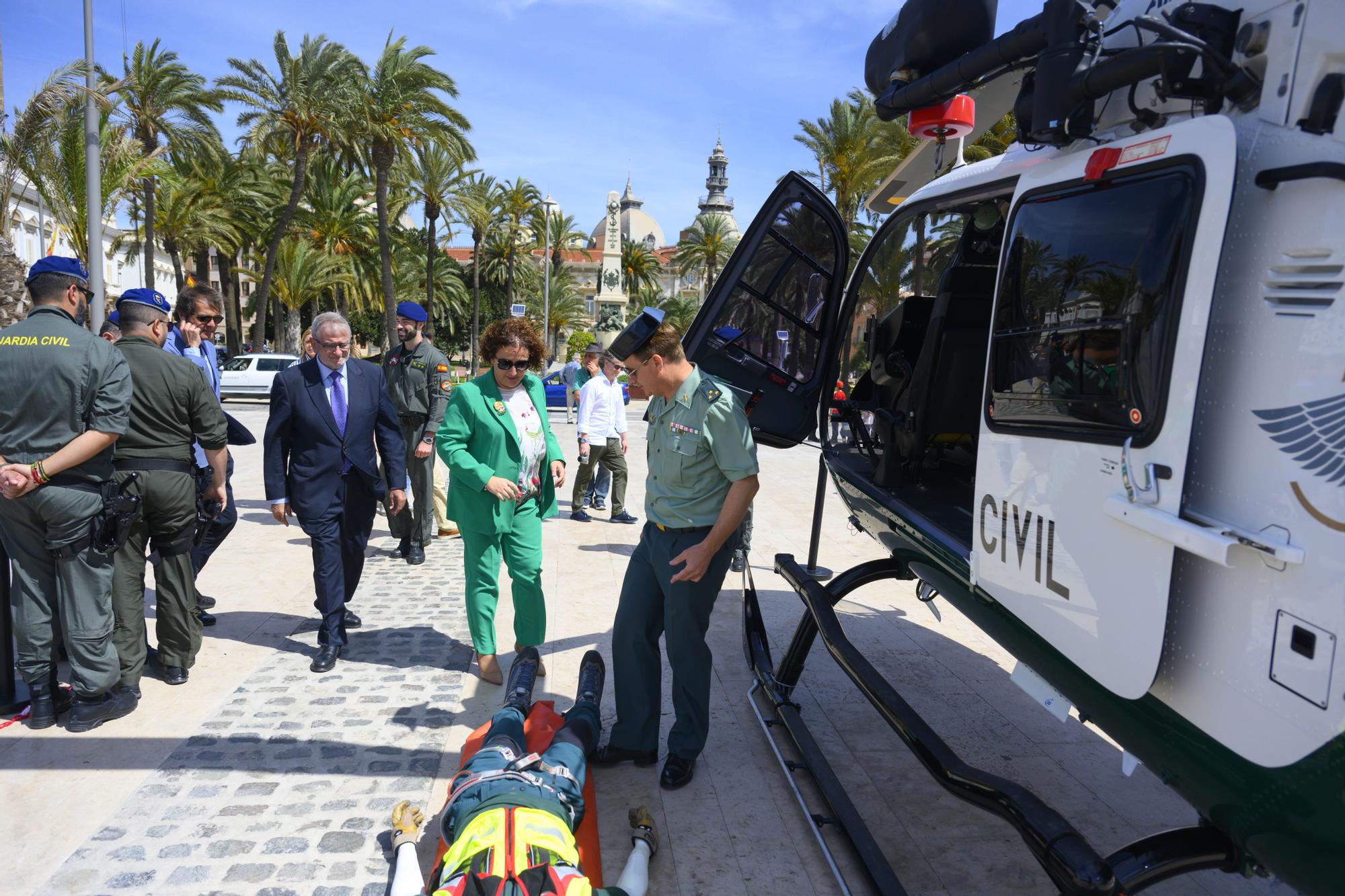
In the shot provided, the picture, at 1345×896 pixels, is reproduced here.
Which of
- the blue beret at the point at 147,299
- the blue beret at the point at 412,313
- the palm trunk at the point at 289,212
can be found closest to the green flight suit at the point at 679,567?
the blue beret at the point at 147,299

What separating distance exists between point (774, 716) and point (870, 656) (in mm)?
1316

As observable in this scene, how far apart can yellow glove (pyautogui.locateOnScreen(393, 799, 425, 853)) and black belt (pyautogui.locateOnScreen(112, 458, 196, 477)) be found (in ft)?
7.65

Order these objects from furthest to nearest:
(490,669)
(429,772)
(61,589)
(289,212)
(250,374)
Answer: (289,212) → (250,374) → (490,669) → (61,589) → (429,772)

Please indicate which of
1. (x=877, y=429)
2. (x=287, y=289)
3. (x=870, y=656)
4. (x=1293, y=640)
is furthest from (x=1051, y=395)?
(x=287, y=289)

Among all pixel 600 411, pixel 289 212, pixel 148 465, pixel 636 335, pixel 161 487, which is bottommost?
pixel 161 487

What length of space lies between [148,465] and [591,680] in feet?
8.41

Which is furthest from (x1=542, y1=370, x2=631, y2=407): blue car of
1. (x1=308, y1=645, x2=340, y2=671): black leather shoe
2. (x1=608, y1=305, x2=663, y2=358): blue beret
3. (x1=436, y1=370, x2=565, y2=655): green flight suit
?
(x1=608, y1=305, x2=663, y2=358): blue beret

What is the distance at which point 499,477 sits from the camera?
14.6ft

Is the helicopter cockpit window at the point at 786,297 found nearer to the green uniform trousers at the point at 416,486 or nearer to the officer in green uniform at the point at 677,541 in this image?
the officer in green uniform at the point at 677,541

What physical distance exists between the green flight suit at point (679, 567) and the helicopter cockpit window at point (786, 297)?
91cm

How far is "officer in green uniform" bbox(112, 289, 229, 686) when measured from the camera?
4.27m

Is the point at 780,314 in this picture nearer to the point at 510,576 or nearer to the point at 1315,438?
the point at 510,576

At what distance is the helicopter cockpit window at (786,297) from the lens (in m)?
4.38

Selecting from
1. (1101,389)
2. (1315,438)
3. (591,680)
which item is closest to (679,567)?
(591,680)
